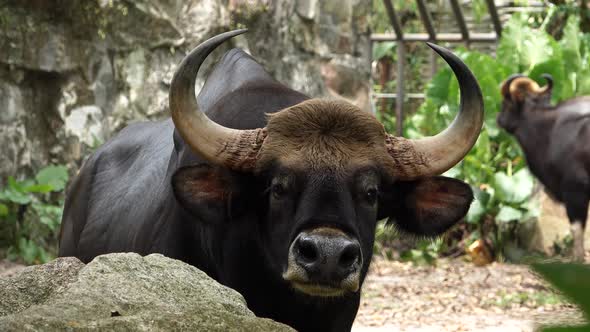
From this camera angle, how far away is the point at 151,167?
502 cm

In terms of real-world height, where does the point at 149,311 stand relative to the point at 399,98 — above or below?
above

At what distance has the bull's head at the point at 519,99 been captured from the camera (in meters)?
13.5

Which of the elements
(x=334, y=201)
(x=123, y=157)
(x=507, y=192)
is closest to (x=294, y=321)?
(x=334, y=201)

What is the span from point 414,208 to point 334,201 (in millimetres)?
751

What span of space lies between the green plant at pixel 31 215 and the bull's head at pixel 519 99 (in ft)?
21.7

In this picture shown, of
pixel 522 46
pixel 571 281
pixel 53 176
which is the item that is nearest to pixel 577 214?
pixel 522 46

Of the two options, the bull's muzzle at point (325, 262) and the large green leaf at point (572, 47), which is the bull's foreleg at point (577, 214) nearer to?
the large green leaf at point (572, 47)

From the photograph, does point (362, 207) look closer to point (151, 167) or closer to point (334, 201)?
point (334, 201)

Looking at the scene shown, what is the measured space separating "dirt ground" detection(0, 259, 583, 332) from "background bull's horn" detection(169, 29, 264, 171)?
3.43 meters

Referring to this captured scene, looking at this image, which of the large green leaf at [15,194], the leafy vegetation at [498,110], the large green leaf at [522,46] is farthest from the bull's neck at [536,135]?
the large green leaf at [15,194]

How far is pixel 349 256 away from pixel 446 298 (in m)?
6.85

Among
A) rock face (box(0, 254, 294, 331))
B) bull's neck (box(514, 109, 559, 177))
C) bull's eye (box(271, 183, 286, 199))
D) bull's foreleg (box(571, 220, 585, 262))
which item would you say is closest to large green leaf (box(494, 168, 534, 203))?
bull's neck (box(514, 109, 559, 177))

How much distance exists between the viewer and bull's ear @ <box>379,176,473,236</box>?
406cm

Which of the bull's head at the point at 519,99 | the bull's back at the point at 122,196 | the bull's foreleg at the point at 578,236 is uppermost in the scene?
the bull's back at the point at 122,196
